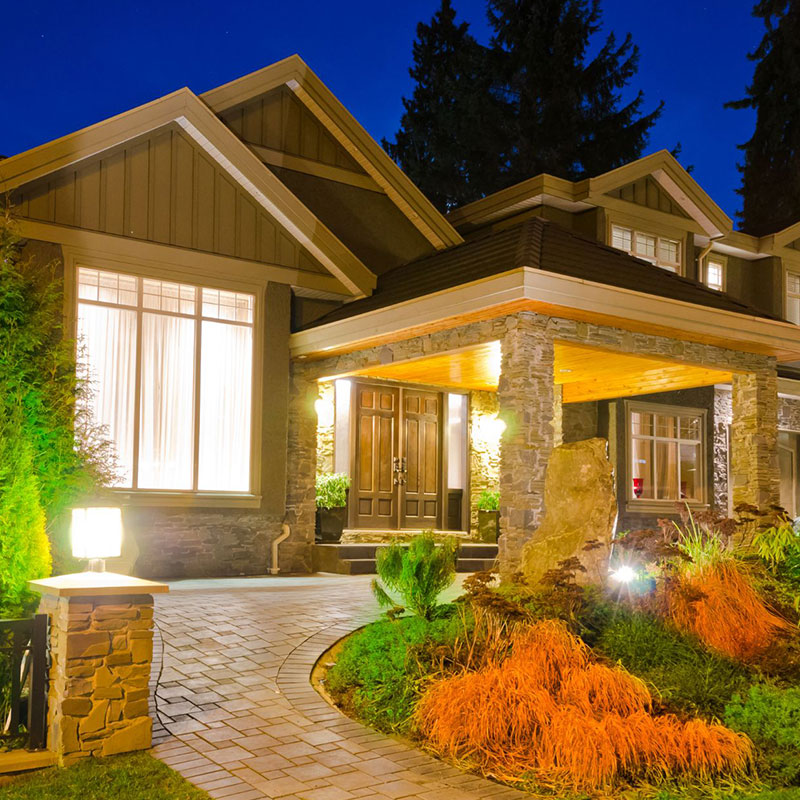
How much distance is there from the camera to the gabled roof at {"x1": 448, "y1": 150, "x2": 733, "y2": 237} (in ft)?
52.1

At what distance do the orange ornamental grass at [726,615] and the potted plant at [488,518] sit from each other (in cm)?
795

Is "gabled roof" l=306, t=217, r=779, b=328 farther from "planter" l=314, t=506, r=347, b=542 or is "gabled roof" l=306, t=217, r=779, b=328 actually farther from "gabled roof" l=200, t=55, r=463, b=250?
"planter" l=314, t=506, r=347, b=542

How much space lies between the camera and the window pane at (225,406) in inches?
488

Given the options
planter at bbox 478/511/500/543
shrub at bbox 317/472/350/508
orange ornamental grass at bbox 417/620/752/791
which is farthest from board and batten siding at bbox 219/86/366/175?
orange ornamental grass at bbox 417/620/752/791

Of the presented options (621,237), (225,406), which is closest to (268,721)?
(225,406)

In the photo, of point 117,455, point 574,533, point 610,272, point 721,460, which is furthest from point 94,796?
point 721,460

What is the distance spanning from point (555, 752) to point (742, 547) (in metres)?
4.41

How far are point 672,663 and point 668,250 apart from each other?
1231cm

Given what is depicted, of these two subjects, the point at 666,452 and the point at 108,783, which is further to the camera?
the point at 666,452

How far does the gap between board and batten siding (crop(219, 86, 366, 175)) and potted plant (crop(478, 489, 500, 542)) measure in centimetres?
569

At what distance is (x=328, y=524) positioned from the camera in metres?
13.7

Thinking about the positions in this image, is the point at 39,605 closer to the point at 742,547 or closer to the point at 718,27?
the point at 742,547

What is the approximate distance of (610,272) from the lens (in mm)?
11594

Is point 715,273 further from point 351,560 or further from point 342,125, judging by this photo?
point 351,560
